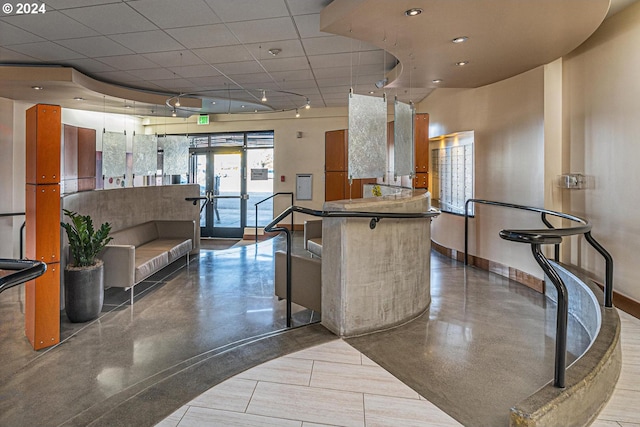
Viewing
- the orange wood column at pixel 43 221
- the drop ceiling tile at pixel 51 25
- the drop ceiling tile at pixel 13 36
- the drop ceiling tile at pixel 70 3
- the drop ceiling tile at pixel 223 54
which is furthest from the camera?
the drop ceiling tile at pixel 223 54

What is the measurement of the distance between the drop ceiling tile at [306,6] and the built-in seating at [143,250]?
3.28 meters

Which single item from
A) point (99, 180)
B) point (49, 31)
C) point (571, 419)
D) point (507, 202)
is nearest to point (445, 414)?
point (571, 419)

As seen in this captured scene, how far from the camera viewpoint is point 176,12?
13.2ft

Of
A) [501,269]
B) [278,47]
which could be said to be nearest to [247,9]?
[278,47]

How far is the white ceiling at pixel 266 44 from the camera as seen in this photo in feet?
10.7

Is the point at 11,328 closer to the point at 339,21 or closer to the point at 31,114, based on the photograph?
the point at 31,114

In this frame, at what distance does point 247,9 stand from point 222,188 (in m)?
7.48

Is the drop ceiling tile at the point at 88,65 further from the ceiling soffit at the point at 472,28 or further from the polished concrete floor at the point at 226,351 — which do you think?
the ceiling soffit at the point at 472,28

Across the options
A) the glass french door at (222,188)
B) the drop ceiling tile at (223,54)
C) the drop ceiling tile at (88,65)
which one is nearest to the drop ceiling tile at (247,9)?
the drop ceiling tile at (223,54)

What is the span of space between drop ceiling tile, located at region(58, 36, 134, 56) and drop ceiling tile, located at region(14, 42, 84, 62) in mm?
150

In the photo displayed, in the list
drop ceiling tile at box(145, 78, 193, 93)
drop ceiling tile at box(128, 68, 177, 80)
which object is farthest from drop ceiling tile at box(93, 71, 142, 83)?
drop ceiling tile at box(145, 78, 193, 93)

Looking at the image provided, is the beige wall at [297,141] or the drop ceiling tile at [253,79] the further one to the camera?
the beige wall at [297,141]

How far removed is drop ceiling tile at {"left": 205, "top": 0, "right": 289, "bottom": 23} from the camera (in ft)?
12.5

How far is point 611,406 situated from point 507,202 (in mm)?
3535
